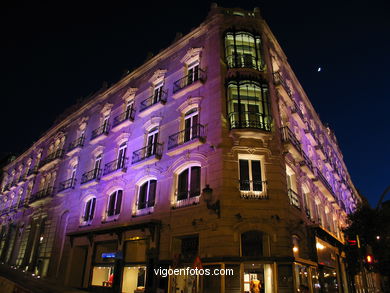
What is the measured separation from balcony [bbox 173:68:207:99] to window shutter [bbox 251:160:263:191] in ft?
20.3

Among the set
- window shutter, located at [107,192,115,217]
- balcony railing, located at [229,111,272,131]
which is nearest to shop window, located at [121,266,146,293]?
window shutter, located at [107,192,115,217]

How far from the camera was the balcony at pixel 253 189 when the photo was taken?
47.6ft

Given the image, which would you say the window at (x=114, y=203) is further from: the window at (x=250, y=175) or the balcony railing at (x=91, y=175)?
the window at (x=250, y=175)

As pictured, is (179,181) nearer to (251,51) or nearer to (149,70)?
(251,51)

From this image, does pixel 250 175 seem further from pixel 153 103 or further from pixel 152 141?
pixel 153 103

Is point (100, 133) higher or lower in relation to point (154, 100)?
lower

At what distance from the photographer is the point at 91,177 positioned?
77.6 ft

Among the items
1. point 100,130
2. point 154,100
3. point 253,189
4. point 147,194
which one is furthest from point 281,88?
point 100,130

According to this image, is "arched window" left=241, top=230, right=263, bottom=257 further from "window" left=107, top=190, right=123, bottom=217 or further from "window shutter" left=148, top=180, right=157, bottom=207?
"window" left=107, top=190, right=123, bottom=217

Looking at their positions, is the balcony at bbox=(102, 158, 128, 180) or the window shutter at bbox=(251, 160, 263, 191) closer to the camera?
the window shutter at bbox=(251, 160, 263, 191)

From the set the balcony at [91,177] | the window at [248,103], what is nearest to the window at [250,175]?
the window at [248,103]

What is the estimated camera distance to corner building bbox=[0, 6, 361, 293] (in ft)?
45.6

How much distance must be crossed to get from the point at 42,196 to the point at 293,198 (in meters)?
23.0

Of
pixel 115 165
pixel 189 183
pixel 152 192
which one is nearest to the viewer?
pixel 189 183
